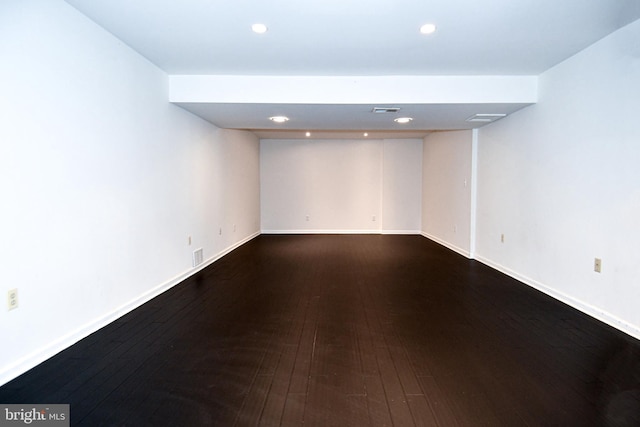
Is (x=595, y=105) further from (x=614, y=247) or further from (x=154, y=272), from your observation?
(x=154, y=272)

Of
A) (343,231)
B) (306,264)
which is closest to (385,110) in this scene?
(306,264)

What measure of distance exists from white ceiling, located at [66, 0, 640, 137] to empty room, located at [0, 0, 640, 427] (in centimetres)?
2

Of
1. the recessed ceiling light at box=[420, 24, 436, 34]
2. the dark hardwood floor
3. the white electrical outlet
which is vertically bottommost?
the dark hardwood floor

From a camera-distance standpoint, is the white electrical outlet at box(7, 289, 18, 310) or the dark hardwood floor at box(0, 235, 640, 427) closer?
the dark hardwood floor at box(0, 235, 640, 427)

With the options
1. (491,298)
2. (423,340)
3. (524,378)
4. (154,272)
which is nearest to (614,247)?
(491,298)

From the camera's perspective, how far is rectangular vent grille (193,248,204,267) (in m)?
4.19

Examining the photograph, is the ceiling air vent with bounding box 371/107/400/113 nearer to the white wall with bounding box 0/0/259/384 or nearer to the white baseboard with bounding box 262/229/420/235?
the white wall with bounding box 0/0/259/384

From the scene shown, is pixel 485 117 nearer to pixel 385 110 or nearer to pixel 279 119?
pixel 385 110

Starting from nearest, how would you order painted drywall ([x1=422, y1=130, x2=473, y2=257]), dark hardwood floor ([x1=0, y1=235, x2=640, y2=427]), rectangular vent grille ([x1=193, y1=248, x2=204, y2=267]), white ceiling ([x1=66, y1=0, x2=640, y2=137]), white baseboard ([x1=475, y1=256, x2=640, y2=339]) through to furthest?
dark hardwood floor ([x1=0, y1=235, x2=640, y2=427]), white ceiling ([x1=66, y1=0, x2=640, y2=137]), white baseboard ([x1=475, y1=256, x2=640, y2=339]), rectangular vent grille ([x1=193, y1=248, x2=204, y2=267]), painted drywall ([x1=422, y1=130, x2=473, y2=257])

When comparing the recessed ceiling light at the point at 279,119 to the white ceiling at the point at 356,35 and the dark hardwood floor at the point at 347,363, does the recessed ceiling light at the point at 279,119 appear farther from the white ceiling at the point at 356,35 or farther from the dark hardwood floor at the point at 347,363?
the dark hardwood floor at the point at 347,363

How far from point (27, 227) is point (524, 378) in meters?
3.02

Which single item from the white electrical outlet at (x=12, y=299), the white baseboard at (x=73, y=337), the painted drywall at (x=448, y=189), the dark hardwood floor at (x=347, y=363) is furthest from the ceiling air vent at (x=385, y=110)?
the white electrical outlet at (x=12, y=299)

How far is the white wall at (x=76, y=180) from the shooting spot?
1846 millimetres

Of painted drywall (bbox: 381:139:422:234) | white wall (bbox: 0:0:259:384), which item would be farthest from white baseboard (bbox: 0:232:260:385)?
painted drywall (bbox: 381:139:422:234)
